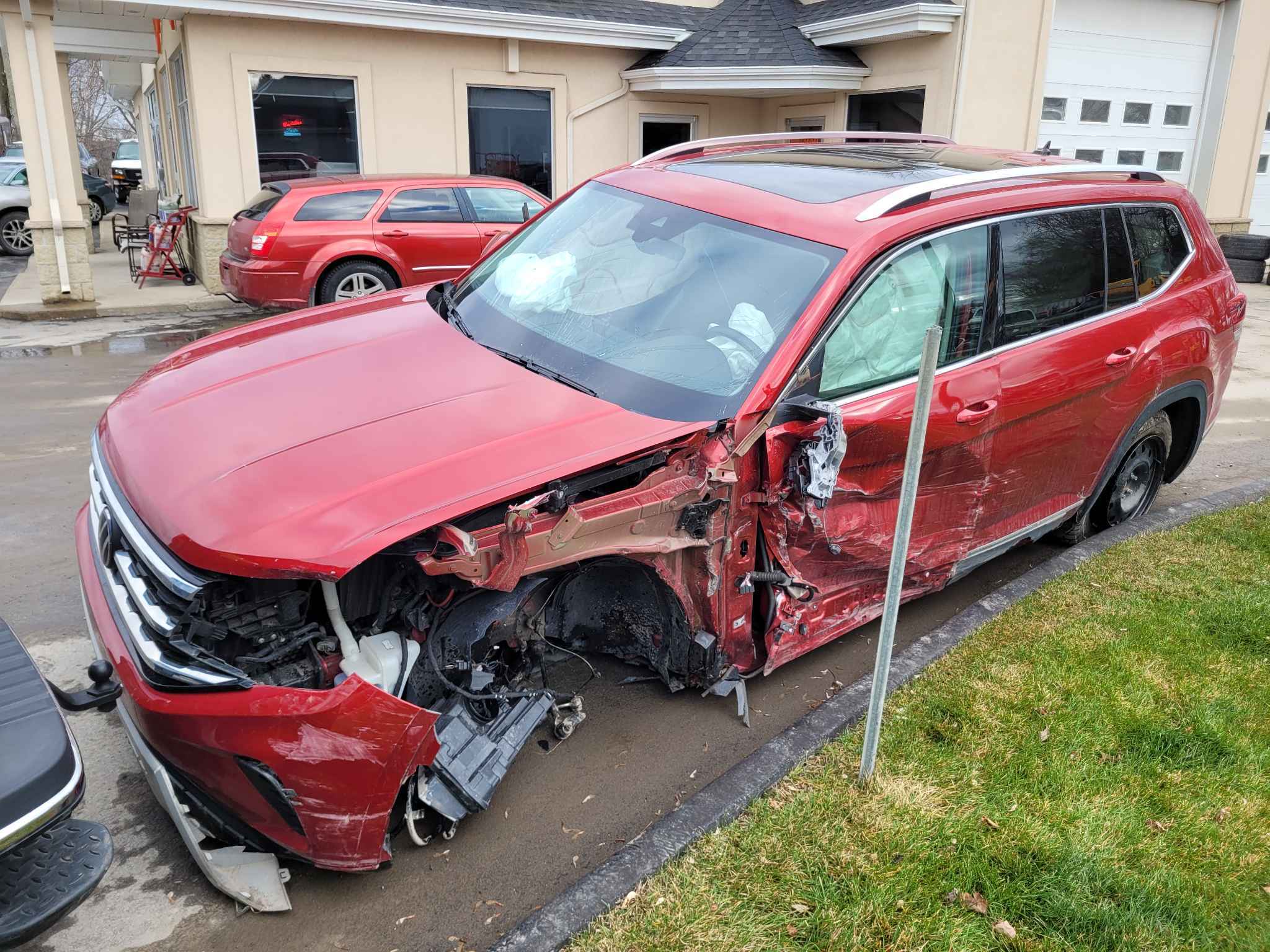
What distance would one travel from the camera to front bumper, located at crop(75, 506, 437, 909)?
7.95 feet

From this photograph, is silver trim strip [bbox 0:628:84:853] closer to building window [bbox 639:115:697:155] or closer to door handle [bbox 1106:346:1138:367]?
door handle [bbox 1106:346:1138:367]

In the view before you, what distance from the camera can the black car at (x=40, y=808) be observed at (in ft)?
6.51

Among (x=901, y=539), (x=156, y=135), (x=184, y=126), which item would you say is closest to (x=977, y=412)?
(x=901, y=539)

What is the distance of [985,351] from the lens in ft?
12.9

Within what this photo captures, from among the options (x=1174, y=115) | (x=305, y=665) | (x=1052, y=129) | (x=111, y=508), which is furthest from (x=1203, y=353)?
(x=1174, y=115)

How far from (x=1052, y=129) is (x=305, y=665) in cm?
1461

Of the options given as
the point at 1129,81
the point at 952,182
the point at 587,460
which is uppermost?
the point at 1129,81

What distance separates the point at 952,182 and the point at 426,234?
25.0 feet

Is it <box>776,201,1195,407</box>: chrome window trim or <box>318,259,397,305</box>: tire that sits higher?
<box>776,201,1195,407</box>: chrome window trim

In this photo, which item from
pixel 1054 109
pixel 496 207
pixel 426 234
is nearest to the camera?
pixel 426 234

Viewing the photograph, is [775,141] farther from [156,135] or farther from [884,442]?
[156,135]

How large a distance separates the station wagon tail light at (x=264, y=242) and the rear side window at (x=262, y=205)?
0.78 ft

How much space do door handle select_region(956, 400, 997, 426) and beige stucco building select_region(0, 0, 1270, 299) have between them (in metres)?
10.0

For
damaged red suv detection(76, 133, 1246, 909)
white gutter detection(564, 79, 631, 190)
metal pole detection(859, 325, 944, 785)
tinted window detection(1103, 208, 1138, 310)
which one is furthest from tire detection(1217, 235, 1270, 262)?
metal pole detection(859, 325, 944, 785)
